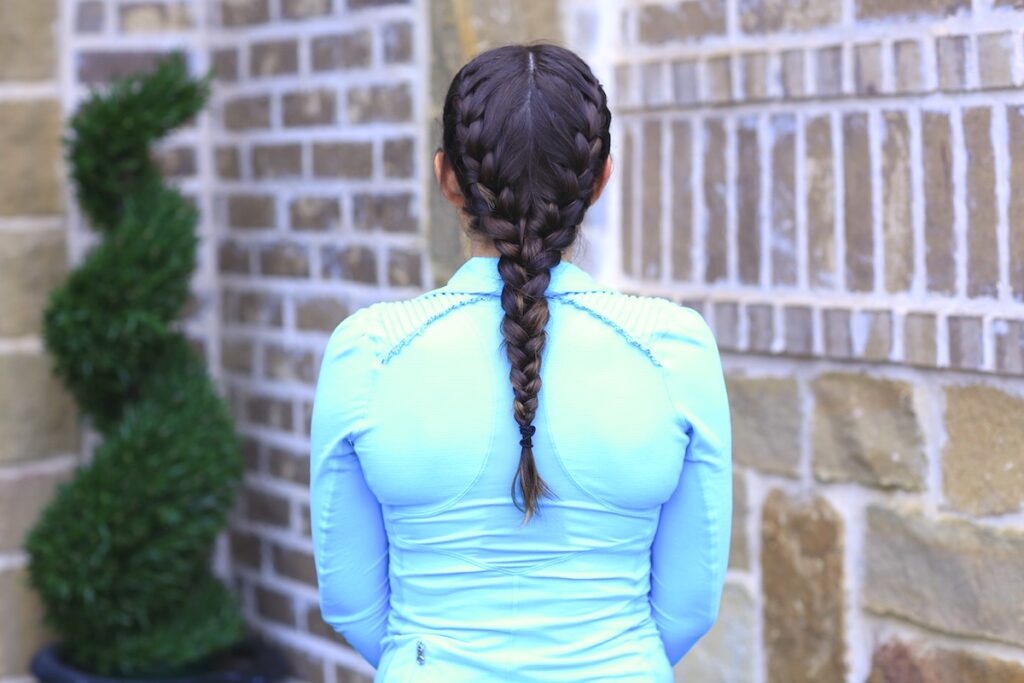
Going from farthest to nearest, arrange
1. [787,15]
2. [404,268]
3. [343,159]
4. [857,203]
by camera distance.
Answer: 1. [343,159]
2. [404,268]
3. [787,15]
4. [857,203]

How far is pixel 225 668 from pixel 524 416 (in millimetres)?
2129

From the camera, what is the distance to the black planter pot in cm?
315

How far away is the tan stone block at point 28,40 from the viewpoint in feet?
10.7

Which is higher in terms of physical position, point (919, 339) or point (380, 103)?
point (380, 103)

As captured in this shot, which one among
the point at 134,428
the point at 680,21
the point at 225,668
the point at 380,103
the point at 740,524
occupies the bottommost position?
the point at 225,668

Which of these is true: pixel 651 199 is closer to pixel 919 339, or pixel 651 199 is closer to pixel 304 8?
pixel 919 339

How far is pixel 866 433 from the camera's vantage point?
7.81 ft

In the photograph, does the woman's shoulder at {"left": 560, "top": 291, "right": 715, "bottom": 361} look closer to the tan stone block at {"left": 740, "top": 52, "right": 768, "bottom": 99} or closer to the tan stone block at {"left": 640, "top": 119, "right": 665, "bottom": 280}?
the tan stone block at {"left": 740, "top": 52, "right": 768, "bottom": 99}

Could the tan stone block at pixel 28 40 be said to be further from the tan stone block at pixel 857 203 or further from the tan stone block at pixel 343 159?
the tan stone block at pixel 857 203

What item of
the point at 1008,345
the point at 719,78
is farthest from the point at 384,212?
the point at 1008,345

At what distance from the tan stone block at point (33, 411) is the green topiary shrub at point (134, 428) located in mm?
A: 154

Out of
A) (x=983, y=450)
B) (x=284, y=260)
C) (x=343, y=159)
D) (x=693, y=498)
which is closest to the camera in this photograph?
(x=693, y=498)

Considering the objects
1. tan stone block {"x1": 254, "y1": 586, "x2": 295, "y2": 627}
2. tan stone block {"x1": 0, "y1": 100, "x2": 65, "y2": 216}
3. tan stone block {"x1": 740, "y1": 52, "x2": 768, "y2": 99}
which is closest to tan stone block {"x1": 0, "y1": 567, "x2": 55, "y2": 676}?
tan stone block {"x1": 254, "y1": 586, "x2": 295, "y2": 627}

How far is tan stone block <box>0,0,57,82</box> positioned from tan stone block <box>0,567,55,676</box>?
1.18 meters
